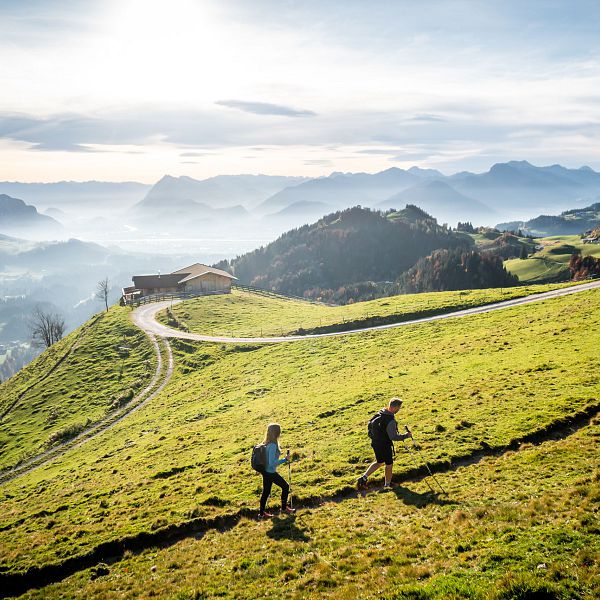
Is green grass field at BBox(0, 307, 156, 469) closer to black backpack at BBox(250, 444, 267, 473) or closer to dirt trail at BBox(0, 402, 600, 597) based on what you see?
dirt trail at BBox(0, 402, 600, 597)

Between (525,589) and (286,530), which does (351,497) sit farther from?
(525,589)

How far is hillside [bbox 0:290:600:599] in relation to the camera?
1182cm

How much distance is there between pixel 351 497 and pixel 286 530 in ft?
10.6

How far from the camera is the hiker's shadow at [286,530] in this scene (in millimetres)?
14734

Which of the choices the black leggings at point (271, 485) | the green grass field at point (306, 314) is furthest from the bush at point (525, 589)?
the green grass field at point (306, 314)

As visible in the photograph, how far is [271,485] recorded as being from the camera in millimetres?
16328

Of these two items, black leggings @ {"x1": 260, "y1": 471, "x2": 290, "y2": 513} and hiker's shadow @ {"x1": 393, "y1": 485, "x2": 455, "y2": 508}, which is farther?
black leggings @ {"x1": 260, "y1": 471, "x2": 290, "y2": 513}

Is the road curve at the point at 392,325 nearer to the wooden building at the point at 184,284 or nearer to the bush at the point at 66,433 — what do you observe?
the bush at the point at 66,433

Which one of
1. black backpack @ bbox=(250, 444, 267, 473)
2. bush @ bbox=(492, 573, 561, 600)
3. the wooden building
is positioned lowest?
bush @ bbox=(492, 573, 561, 600)

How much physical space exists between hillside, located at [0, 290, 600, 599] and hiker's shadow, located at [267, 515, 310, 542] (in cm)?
8

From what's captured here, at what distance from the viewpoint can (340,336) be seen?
54656mm

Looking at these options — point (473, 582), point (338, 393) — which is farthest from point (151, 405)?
point (473, 582)

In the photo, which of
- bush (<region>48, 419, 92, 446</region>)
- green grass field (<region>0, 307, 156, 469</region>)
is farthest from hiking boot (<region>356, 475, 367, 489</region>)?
green grass field (<region>0, 307, 156, 469</region>)

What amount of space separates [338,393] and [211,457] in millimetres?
11110
